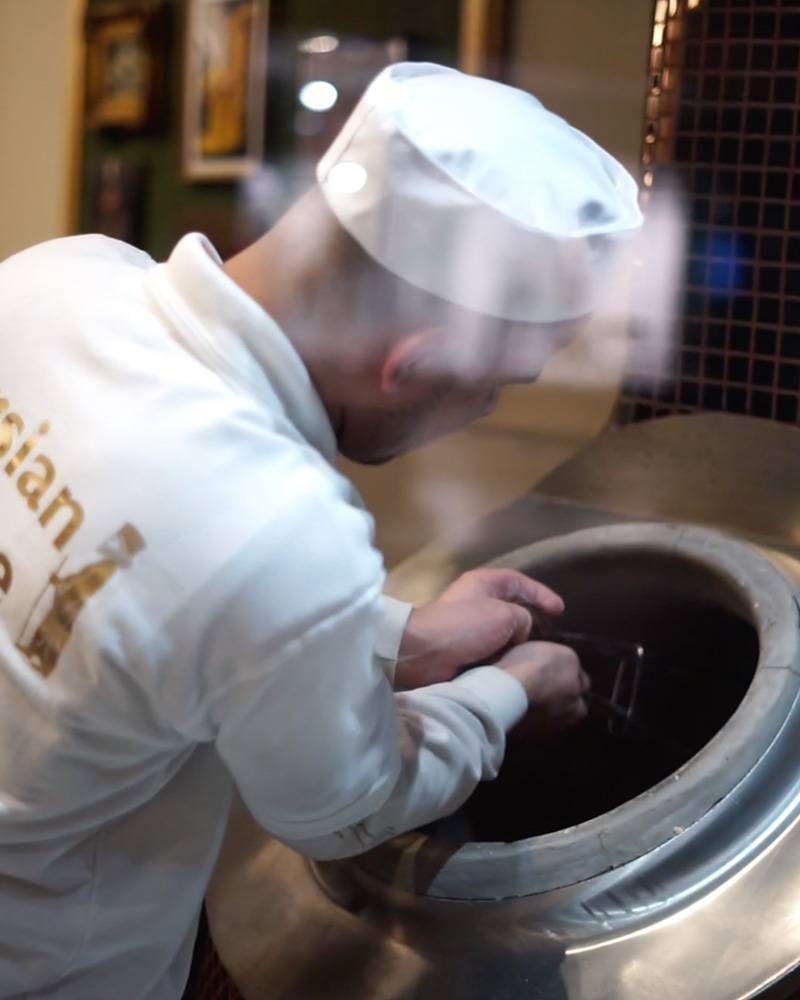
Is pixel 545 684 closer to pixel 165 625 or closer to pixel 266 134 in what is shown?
pixel 165 625

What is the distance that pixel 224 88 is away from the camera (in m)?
1.32

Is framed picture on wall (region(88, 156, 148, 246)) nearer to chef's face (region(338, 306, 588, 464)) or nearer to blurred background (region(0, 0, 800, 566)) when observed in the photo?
blurred background (region(0, 0, 800, 566))

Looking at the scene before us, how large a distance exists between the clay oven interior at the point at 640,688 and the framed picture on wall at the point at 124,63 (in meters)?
0.76

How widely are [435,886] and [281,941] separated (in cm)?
11

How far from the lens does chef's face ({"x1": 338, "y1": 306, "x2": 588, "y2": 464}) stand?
2.19 feet

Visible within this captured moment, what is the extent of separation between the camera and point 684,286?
1.06m

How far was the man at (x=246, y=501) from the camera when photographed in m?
0.58

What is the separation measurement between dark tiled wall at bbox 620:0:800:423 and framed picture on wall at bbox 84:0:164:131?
59cm

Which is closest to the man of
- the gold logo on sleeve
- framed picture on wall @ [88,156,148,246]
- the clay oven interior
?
the gold logo on sleeve

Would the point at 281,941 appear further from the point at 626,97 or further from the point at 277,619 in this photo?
the point at 626,97

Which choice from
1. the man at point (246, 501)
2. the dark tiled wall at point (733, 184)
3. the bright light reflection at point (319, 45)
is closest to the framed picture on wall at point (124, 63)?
the bright light reflection at point (319, 45)

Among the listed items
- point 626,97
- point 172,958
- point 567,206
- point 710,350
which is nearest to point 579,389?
point 710,350

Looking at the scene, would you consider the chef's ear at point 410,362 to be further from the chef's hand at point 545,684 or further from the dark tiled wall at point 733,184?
the dark tiled wall at point 733,184

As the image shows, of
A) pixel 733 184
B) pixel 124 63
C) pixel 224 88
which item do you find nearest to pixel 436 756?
pixel 733 184
